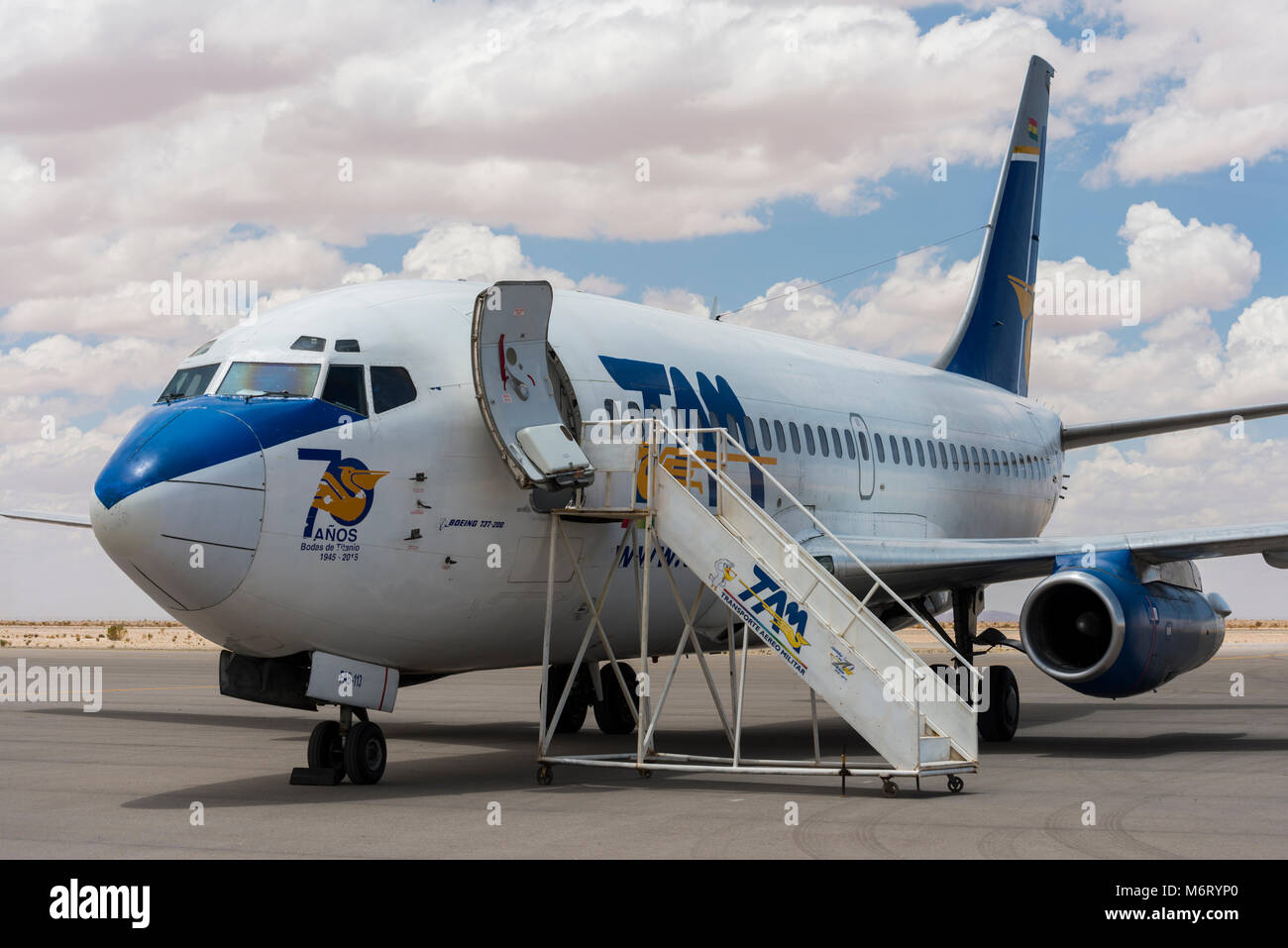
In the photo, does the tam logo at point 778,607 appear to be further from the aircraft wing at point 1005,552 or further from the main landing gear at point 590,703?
the main landing gear at point 590,703

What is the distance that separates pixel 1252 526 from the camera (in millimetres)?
16484

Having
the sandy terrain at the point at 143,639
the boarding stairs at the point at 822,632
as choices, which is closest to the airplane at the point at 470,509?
the boarding stairs at the point at 822,632

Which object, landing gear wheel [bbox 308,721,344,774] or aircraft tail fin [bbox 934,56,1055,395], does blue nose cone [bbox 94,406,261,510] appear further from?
aircraft tail fin [bbox 934,56,1055,395]

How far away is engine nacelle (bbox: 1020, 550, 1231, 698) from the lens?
15953 millimetres

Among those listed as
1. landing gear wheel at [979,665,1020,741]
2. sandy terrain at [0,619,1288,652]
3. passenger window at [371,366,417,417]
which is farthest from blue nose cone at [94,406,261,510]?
sandy terrain at [0,619,1288,652]

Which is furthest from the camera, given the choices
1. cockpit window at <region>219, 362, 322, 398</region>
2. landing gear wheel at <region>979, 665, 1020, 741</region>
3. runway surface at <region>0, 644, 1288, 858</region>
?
landing gear wheel at <region>979, 665, 1020, 741</region>

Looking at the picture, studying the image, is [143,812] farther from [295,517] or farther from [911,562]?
[911,562]

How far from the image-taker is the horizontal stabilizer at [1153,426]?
70.6 ft

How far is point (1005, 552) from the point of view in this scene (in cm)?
1761

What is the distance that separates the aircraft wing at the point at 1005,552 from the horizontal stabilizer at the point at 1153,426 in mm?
4885

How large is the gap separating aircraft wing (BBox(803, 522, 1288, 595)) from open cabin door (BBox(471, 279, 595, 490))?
15.1ft

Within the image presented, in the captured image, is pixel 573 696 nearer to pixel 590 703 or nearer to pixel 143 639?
pixel 590 703

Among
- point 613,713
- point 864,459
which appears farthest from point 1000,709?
point 613,713
